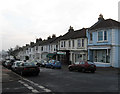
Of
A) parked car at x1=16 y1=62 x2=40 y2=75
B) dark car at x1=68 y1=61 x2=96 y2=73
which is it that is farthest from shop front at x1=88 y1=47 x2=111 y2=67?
parked car at x1=16 y1=62 x2=40 y2=75

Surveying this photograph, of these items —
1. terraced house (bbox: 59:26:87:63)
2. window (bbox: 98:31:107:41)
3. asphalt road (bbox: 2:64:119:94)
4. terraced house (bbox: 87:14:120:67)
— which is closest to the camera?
asphalt road (bbox: 2:64:119:94)

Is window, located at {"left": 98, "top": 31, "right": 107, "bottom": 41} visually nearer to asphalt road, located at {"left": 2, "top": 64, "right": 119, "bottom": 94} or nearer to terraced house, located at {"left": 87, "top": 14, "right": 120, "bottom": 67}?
terraced house, located at {"left": 87, "top": 14, "right": 120, "bottom": 67}

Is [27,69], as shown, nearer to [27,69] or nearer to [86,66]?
[27,69]

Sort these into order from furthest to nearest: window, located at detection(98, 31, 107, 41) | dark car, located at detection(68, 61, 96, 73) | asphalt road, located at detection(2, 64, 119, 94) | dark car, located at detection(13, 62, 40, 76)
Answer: window, located at detection(98, 31, 107, 41), dark car, located at detection(68, 61, 96, 73), dark car, located at detection(13, 62, 40, 76), asphalt road, located at detection(2, 64, 119, 94)

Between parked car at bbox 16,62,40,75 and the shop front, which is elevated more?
the shop front

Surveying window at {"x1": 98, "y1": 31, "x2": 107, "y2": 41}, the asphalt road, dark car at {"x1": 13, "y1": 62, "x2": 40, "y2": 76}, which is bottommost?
the asphalt road

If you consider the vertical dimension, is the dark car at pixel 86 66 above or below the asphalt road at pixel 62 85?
above

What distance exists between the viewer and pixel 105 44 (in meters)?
24.4

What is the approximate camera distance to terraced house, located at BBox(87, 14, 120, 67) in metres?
23.7

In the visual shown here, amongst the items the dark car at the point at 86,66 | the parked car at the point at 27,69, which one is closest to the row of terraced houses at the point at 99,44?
the dark car at the point at 86,66

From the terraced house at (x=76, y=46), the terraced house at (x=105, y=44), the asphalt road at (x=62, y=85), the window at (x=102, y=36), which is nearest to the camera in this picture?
the asphalt road at (x=62, y=85)

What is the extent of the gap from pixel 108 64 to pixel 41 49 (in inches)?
1245

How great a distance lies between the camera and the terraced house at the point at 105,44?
23656 millimetres

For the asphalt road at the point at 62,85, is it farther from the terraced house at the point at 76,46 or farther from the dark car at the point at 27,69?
the terraced house at the point at 76,46
